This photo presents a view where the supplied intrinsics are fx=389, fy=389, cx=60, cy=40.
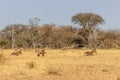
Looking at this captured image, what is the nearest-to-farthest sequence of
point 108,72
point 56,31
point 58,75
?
point 58,75
point 108,72
point 56,31

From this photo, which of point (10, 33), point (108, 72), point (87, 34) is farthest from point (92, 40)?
point (108, 72)

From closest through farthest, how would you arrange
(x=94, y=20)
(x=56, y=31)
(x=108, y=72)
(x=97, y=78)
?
(x=97, y=78)
(x=108, y=72)
(x=94, y=20)
(x=56, y=31)

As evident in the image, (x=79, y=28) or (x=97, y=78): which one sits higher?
(x=79, y=28)

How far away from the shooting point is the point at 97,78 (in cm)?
1176

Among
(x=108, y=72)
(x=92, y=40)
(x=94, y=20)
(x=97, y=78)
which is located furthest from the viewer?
(x=94, y=20)

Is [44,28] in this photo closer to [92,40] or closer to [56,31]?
[56,31]

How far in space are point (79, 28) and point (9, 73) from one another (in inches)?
1778

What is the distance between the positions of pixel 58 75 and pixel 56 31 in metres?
50.5

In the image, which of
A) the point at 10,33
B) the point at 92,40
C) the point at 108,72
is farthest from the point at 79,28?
the point at 108,72

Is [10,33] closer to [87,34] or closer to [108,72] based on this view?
[87,34]

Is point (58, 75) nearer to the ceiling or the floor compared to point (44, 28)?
nearer to the floor

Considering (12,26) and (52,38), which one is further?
(12,26)

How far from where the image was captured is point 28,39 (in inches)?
2101

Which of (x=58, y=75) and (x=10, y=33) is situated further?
(x=10, y=33)
